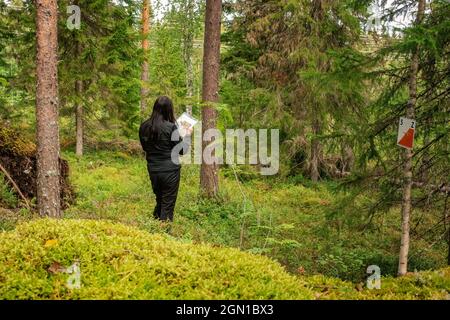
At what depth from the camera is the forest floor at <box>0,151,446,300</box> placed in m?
8.45

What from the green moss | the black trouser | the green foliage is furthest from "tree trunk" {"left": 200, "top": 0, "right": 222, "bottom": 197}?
the green foliage

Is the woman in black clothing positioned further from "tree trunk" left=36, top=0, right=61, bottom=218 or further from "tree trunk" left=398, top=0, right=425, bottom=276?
"tree trunk" left=398, top=0, right=425, bottom=276

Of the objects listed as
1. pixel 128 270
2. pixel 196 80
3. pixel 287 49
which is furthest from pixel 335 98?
pixel 196 80

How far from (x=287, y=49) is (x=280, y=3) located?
1.67 metres

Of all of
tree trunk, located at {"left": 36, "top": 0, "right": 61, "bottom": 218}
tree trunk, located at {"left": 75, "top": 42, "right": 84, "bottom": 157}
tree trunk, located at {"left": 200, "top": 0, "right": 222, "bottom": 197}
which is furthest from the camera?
tree trunk, located at {"left": 75, "top": 42, "right": 84, "bottom": 157}

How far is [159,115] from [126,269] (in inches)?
212

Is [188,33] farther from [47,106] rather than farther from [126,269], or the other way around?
[126,269]

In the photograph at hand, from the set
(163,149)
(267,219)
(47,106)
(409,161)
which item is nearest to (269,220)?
(267,219)

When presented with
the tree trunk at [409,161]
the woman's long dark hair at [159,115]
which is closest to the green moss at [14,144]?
the woman's long dark hair at [159,115]

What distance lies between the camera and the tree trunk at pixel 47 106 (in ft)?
23.0

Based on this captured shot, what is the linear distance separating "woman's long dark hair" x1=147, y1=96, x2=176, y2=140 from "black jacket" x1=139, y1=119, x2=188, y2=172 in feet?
0.24

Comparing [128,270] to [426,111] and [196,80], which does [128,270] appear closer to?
[426,111]

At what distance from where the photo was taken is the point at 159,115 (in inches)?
313

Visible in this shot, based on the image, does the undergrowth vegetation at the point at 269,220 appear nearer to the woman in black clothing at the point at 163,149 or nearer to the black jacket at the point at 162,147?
the woman in black clothing at the point at 163,149
